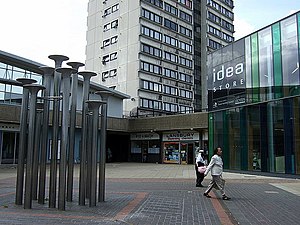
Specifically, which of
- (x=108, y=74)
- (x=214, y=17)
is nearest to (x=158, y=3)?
(x=108, y=74)

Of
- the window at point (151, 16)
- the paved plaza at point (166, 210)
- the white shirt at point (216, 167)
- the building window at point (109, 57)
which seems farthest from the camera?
the building window at point (109, 57)

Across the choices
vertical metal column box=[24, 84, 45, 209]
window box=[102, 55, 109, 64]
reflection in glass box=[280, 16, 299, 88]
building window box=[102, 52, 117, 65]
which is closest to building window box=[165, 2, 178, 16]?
building window box=[102, 52, 117, 65]

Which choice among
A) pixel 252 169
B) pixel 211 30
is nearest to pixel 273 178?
pixel 252 169

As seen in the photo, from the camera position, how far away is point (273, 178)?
58.3 feet

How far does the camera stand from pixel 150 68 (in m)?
49.7

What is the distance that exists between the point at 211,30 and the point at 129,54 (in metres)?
23.1

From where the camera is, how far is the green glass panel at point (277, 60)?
60.4ft

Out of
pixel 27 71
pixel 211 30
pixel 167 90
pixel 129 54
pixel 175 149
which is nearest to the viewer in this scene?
pixel 27 71

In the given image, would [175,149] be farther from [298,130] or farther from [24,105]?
[24,105]

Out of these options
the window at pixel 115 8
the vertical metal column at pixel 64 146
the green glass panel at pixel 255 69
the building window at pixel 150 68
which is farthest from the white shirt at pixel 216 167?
the window at pixel 115 8

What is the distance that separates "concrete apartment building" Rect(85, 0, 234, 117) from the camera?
4856 cm

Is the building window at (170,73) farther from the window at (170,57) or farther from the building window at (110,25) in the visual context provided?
the building window at (110,25)

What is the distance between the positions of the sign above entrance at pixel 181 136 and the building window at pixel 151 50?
59.6ft

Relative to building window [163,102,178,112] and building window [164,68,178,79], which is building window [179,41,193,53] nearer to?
building window [164,68,178,79]
